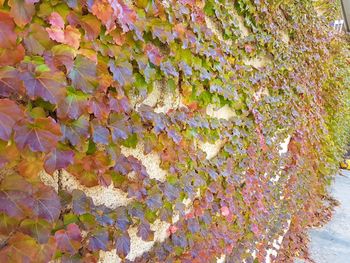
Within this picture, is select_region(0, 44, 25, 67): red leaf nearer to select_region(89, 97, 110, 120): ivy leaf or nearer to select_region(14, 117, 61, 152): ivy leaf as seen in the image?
select_region(14, 117, 61, 152): ivy leaf

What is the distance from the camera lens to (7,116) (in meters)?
1.01

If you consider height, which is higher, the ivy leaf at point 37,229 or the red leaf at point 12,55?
the red leaf at point 12,55

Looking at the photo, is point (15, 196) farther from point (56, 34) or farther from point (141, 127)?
point (141, 127)

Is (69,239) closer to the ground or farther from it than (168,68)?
closer to the ground

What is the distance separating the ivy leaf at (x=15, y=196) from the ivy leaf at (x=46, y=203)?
4cm

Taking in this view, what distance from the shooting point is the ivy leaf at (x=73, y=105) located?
3.93 ft

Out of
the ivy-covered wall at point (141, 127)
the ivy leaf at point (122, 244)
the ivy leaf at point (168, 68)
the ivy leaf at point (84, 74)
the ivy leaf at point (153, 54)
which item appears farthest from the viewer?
the ivy leaf at point (168, 68)

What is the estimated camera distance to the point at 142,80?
1.67 m

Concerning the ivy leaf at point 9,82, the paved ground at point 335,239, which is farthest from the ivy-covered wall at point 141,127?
the paved ground at point 335,239

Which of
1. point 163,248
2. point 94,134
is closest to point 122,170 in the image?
point 94,134

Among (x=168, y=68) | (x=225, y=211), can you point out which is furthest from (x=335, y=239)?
(x=168, y=68)

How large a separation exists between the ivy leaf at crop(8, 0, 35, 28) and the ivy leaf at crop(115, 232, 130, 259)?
880 mm

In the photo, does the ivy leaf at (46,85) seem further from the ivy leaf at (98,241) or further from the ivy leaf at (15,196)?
the ivy leaf at (98,241)

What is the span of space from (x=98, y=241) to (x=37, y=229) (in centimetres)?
34
